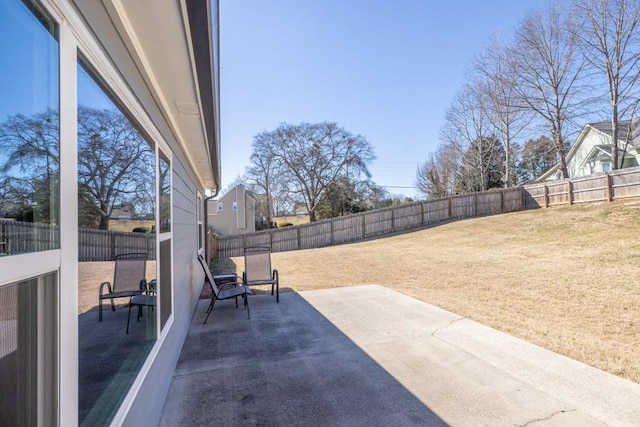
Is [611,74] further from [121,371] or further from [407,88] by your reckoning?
[121,371]

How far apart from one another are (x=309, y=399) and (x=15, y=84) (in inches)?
107

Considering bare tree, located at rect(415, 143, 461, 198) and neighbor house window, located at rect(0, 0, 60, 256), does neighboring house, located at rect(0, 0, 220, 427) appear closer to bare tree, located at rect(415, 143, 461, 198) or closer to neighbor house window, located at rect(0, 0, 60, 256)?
neighbor house window, located at rect(0, 0, 60, 256)

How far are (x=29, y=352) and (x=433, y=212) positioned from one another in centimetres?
1912

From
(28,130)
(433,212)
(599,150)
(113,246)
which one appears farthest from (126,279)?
(599,150)

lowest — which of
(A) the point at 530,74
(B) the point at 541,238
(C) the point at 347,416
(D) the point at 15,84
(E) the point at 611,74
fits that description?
(C) the point at 347,416

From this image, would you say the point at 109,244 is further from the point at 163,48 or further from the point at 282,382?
the point at 282,382

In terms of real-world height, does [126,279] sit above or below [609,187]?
below

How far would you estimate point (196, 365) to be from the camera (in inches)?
129

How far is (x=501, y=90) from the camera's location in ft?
63.3

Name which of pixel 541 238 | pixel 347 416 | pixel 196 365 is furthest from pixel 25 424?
pixel 541 238

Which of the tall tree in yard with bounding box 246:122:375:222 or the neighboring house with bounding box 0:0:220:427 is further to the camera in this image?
the tall tree in yard with bounding box 246:122:375:222

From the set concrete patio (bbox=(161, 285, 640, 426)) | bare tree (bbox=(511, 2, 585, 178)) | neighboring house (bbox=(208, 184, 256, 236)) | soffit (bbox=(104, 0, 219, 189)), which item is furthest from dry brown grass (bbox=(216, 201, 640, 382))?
neighboring house (bbox=(208, 184, 256, 236))

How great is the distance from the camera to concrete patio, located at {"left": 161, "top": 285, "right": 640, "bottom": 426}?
7.77 ft

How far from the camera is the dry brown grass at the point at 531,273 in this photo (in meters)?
3.96
